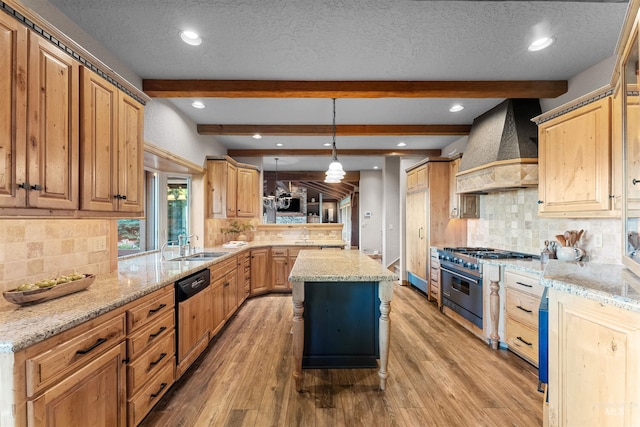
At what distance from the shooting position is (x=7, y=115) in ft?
3.99

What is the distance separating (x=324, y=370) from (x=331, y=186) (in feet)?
29.5

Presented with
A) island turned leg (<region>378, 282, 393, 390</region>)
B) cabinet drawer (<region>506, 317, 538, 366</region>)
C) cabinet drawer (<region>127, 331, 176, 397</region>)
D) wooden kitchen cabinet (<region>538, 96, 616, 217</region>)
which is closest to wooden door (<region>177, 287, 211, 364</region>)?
cabinet drawer (<region>127, 331, 176, 397</region>)

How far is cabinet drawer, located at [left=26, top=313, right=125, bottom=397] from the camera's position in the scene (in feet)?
3.51

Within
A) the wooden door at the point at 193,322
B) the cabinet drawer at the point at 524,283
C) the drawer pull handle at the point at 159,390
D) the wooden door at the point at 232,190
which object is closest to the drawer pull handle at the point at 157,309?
the wooden door at the point at 193,322

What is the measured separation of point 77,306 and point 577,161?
3.62 metres

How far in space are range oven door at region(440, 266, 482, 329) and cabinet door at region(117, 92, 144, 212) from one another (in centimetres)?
337

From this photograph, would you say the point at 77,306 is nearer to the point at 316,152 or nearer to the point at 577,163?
the point at 577,163

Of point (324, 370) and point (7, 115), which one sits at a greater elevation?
point (7, 115)

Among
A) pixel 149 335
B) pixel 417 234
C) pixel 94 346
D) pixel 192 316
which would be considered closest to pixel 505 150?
pixel 417 234

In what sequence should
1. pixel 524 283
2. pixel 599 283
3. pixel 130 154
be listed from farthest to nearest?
1. pixel 524 283
2. pixel 130 154
3. pixel 599 283

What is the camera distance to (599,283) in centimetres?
146

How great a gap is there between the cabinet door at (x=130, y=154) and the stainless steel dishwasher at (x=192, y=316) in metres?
0.71

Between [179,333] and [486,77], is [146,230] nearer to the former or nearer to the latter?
[179,333]

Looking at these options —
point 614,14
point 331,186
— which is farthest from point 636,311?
point 331,186
